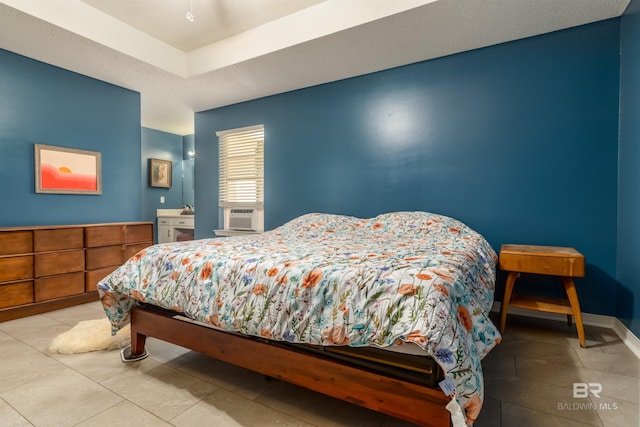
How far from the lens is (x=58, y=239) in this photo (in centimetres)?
308

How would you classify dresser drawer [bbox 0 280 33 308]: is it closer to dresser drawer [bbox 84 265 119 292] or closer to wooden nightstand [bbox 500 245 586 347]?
dresser drawer [bbox 84 265 119 292]

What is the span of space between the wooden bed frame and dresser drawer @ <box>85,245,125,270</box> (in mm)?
1786

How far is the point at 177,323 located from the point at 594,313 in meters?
3.17

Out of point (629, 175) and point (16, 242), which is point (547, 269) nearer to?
point (629, 175)

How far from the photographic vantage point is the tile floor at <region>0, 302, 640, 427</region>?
1.47 meters

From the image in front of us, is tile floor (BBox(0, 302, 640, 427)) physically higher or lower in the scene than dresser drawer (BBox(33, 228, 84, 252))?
lower

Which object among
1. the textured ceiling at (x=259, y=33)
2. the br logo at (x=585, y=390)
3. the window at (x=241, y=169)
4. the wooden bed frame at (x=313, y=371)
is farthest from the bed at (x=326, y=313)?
the window at (x=241, y=169)

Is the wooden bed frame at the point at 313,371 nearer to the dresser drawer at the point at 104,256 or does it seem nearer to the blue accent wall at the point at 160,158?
the dresser drawer at the point at 104,256

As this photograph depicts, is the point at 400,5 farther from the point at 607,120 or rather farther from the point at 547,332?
the point at 547,332

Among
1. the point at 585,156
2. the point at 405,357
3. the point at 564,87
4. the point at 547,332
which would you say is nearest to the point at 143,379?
the point at 405,357

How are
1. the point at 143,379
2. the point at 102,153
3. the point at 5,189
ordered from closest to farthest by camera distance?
the point at 143,379 < the point at 5,189 < the point at 102,153

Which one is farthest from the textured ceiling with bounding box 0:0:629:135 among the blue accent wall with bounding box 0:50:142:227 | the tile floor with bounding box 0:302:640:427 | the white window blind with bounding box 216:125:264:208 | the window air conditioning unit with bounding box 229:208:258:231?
the tile floor with bounding box 0:302:640:427

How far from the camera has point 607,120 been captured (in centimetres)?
258

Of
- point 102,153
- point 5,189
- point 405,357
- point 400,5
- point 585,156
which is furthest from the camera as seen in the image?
point 102,153
